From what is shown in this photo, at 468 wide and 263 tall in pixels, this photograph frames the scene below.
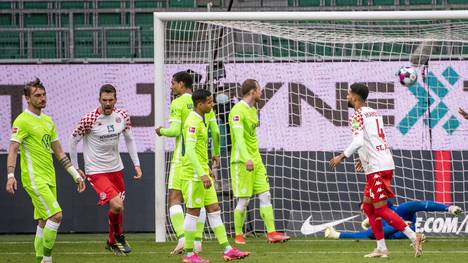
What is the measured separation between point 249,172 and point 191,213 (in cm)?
283

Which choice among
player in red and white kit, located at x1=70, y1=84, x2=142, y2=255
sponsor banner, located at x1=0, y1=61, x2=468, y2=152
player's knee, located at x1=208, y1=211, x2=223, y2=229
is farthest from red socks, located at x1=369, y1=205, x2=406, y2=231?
sponsor banner, located at x1=0, y1=61, x2=468, y2=152

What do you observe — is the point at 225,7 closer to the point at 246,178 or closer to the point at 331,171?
the point at 331,171

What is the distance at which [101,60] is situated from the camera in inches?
626

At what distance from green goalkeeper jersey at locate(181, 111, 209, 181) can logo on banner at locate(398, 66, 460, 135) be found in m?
5.40

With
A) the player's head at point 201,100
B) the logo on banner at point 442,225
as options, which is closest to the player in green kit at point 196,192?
the player's head at point 201,100

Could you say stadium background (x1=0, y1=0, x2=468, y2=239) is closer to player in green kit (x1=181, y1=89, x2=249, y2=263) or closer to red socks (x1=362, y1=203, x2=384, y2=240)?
red socks (x1=362, y1=203, x2=384, y2=240)

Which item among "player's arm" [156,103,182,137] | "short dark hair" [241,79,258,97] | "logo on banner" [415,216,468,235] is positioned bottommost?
"logo on banner" [415,216,468,235]

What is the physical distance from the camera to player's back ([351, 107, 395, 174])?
10.4 m

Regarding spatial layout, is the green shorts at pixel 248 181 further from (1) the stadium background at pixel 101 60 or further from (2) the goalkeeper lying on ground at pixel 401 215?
(1) the stadium background at pixel 101 60

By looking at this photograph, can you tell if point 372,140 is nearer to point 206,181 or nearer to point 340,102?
point 206,181

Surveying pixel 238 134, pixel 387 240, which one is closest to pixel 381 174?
pixel 238 134

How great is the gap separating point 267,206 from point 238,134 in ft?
4.14

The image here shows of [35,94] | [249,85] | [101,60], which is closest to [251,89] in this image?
[249,85]

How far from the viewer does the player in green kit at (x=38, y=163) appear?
9812 mm
